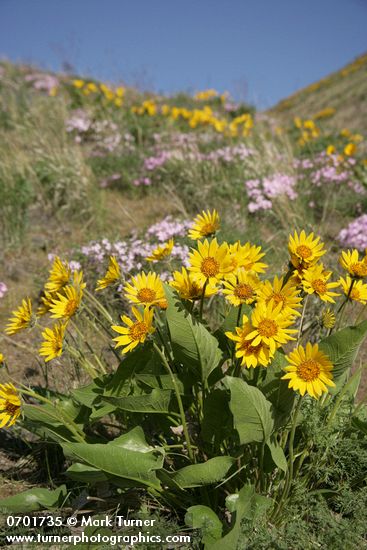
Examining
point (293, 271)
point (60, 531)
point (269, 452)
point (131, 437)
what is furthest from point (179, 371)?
point (60, 531)

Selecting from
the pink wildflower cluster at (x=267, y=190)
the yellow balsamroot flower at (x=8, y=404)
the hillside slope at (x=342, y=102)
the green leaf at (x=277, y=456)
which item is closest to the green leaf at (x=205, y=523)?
the green leaf at (x=277, y=456)

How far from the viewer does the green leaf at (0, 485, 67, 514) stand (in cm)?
198

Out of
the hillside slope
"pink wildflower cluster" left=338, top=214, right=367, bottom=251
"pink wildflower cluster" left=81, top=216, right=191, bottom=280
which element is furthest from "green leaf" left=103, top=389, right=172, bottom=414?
the hillside slope

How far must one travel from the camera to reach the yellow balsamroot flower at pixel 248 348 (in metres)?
1.60

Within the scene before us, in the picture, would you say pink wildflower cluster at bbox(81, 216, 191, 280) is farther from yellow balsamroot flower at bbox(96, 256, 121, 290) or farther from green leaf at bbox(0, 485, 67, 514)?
green leaf at bbox(0, 485, 67, 514)

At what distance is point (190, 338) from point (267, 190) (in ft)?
11.8

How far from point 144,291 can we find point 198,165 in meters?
4.20

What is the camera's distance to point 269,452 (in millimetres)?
1911

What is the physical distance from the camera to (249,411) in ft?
5.36

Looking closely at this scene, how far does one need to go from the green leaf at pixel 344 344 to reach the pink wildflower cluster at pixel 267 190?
10.8ft

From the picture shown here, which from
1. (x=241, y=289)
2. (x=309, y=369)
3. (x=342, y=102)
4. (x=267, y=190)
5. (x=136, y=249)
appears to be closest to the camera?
(x=309, y=369)

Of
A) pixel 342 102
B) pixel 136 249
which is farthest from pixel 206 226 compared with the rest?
pixel 342 102

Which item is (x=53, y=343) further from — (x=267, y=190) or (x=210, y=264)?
(x=267, y=190)

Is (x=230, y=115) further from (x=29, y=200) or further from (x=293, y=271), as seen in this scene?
(x=293, y=271)
